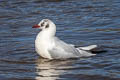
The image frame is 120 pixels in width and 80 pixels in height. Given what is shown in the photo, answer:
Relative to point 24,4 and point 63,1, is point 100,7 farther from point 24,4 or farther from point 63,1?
point 24,4

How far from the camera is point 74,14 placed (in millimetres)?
14406

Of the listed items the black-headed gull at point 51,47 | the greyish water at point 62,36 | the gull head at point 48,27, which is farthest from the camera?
the gull head at point 48,27

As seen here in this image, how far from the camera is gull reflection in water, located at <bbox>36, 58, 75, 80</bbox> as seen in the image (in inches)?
332

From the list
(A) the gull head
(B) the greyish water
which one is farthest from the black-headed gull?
(B) the greyish water

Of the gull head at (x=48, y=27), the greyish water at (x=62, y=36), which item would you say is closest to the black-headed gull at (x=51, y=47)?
the gull head at (x=48, y=27)

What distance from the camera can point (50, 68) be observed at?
9.21 meters

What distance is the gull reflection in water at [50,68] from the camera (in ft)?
27.7

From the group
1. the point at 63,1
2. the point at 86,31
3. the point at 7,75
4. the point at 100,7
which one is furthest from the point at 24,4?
the point at 7,75

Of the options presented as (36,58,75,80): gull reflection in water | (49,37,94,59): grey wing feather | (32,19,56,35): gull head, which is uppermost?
(32,19,56,35): gull head

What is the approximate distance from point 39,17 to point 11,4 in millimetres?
2057

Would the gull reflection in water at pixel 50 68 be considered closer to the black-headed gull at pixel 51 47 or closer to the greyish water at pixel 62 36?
the greyish water at pixel 62 36

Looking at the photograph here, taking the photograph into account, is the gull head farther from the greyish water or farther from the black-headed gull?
the greyish water

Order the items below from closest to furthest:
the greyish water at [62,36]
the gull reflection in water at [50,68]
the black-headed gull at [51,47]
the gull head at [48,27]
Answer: the gull reflection in water at [50,68], the greyish water at [62,36], the black-headed gull at [51,47], the gull head at [48,27]

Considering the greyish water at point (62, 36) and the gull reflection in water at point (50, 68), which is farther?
the greyish water at point (62, 36)
